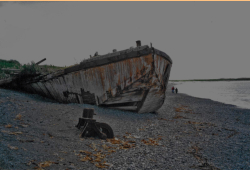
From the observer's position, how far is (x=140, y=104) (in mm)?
8117

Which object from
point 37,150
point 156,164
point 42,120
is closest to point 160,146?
point 156,164

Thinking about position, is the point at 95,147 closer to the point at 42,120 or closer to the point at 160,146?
the point at 160,146

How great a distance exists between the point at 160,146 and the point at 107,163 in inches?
67.9

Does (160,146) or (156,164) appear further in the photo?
(160,146)

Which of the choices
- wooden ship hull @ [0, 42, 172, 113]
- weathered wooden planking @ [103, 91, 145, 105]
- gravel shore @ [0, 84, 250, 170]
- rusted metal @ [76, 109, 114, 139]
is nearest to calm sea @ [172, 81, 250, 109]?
wooden ship hull @ [0, 42, 172, 113]

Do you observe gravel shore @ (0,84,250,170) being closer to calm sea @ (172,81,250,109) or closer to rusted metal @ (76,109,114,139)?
rusted metal @ (76,109,114,139)

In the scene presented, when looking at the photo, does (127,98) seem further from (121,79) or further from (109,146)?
(109,146)

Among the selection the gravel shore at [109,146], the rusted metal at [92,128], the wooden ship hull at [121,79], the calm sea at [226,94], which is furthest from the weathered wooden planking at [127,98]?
the calm sea at [226,94]

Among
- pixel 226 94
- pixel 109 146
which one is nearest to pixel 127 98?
pixel 109 146

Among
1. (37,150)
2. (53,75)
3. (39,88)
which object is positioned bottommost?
(37,150)

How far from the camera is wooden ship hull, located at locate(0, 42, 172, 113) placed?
753 cm

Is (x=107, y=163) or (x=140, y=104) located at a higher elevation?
(x=140, y=104)

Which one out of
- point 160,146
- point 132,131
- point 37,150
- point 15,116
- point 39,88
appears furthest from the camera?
point 39,88

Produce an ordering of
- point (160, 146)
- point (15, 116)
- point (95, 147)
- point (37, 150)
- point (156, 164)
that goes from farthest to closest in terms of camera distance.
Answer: point (15, 116), point (160, 146), point (95, 147), point (156, 164), point (37, 150)
